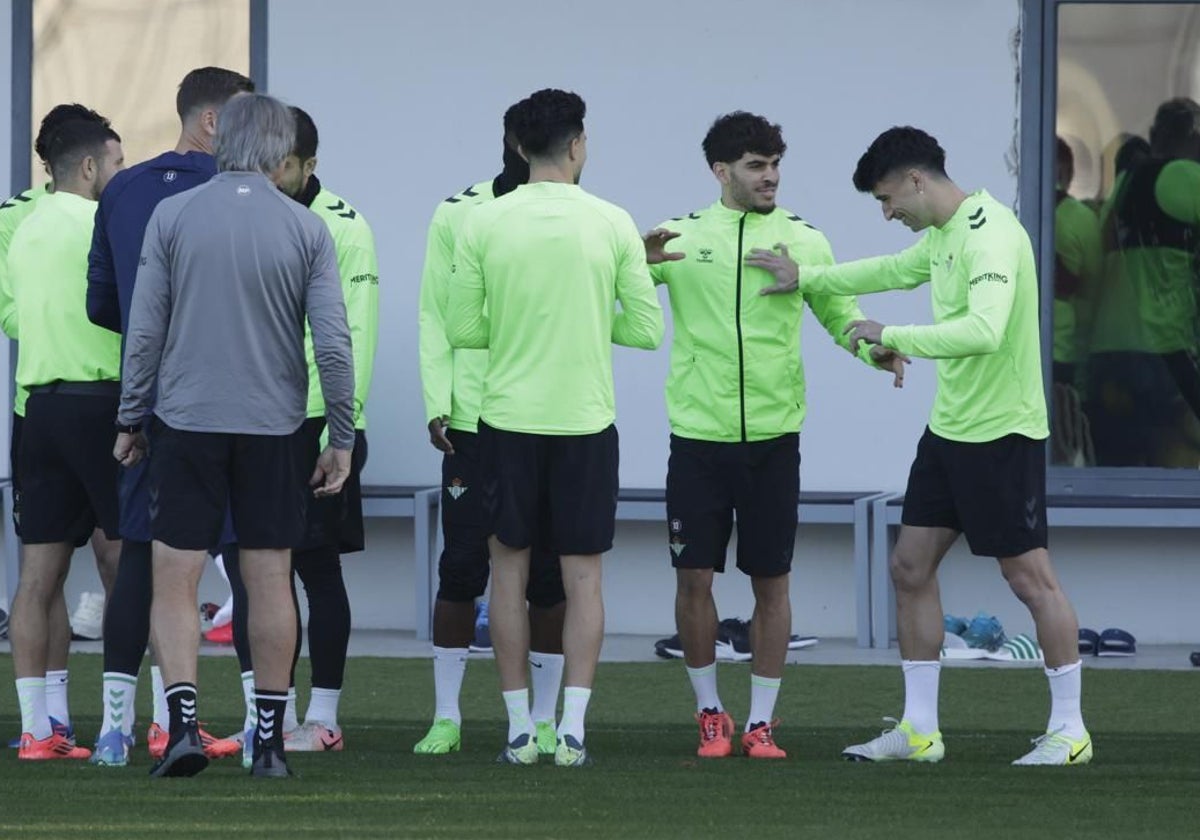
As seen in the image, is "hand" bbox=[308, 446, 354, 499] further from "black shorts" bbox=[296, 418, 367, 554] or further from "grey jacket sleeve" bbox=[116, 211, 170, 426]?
"black shorts" bbox=[296, 418, 367, 554]

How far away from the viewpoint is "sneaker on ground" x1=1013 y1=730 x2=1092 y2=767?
19.5 feet

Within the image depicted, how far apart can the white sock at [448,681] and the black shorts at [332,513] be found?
1.27ft

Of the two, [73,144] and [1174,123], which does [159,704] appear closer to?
[73,144]

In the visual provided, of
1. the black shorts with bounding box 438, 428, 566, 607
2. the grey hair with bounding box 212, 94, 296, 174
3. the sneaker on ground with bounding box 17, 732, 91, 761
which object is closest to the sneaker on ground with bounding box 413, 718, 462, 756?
the black shorts with bounding box 438, 428, 566, 607

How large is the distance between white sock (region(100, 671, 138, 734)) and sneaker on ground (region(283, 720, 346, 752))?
586 millimetres

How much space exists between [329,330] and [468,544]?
3.73ft

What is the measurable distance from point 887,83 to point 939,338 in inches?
161

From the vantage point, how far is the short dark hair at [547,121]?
5766 mm

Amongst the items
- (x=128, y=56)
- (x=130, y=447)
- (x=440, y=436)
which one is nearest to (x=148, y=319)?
(x=130, y=447)

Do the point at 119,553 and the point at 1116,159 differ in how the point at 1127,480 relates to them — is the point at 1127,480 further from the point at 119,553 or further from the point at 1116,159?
the point at 119,553

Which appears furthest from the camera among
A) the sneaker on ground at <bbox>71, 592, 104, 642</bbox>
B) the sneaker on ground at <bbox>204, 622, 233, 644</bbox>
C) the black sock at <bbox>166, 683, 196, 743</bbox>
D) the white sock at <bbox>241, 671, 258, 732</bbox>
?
the sneaker on ground at <bbox>71, 592, 104, 642</bbox>

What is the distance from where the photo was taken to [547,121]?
5.77 metres

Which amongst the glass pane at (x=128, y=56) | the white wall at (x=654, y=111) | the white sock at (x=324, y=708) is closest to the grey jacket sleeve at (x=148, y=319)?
the white sock at (x=324, y=708)

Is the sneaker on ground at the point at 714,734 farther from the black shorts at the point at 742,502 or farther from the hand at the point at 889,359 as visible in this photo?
the hand at the point at 889,359
